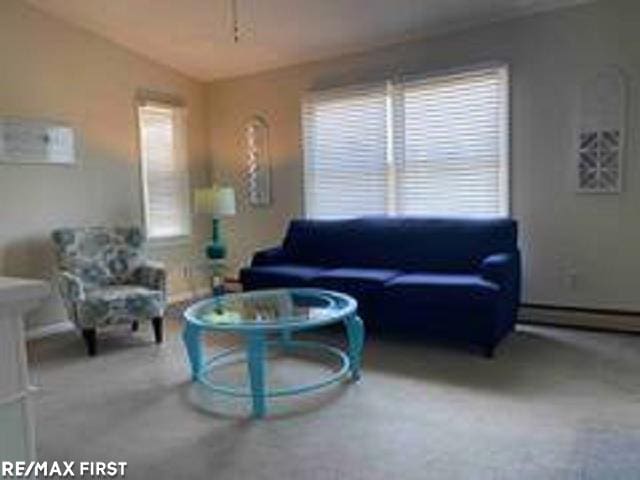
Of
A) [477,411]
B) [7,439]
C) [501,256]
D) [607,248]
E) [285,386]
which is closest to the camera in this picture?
[7,439]

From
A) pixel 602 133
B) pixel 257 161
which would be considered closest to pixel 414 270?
pixel 602 133

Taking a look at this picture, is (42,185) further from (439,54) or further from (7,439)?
(7,439)

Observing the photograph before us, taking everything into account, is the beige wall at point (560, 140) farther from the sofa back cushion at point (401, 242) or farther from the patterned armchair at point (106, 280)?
the patterned armchair at point (106, 280)

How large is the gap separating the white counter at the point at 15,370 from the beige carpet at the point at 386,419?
1.60 m

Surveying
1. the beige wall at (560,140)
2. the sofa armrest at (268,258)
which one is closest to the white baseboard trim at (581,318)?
the beige wall at (560,140)

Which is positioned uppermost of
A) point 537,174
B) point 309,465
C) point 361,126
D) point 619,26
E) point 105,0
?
point 105,0

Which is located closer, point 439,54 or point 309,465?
point 309,465

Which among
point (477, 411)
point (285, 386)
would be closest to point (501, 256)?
point (477, 411)

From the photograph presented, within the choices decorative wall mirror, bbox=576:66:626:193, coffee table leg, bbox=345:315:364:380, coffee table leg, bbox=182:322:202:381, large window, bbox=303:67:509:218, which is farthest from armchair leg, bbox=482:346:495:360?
coffee table leg, bbox=182:322:202:381

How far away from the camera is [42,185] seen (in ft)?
15.7

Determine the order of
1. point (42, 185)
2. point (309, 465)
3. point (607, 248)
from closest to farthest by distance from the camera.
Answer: point (309, 465) → point (607, 248) → point (42, 185)

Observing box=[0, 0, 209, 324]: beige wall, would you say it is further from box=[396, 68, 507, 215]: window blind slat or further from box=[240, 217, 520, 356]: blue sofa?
box=[396, 68, 507, 215]: window blind slat

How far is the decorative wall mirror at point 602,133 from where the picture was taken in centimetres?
416

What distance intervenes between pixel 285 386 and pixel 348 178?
2.57 meters
